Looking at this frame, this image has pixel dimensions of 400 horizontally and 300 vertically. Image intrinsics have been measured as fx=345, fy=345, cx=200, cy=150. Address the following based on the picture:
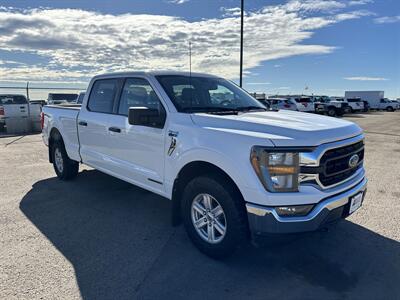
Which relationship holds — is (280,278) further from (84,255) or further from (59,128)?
(59,128)

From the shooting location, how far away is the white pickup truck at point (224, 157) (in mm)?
2918

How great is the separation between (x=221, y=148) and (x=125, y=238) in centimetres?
170

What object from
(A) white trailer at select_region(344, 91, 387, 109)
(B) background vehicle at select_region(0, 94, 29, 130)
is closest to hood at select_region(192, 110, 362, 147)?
(B) background vehicle at select_region(0, 94, 29, 130)

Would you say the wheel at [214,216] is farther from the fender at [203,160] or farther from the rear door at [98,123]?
the rear door at [98,123]

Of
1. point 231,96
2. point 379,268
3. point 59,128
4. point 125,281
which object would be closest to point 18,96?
point 59,128

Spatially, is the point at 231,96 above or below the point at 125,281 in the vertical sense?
above

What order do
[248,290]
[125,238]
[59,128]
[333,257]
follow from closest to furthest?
[248,290] → [333,257] → [125,238] → [59,128]

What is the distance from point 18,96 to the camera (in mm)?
15867

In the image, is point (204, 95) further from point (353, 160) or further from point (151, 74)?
point (353, 160)

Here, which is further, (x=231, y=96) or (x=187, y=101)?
(x=231, y=96)

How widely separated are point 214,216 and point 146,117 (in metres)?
1.27

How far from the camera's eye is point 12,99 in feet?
51.4

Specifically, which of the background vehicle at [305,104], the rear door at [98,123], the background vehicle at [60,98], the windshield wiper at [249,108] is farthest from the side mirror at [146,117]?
the background vehicle at [305,104]

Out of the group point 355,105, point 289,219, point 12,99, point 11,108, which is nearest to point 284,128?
point 289,219
